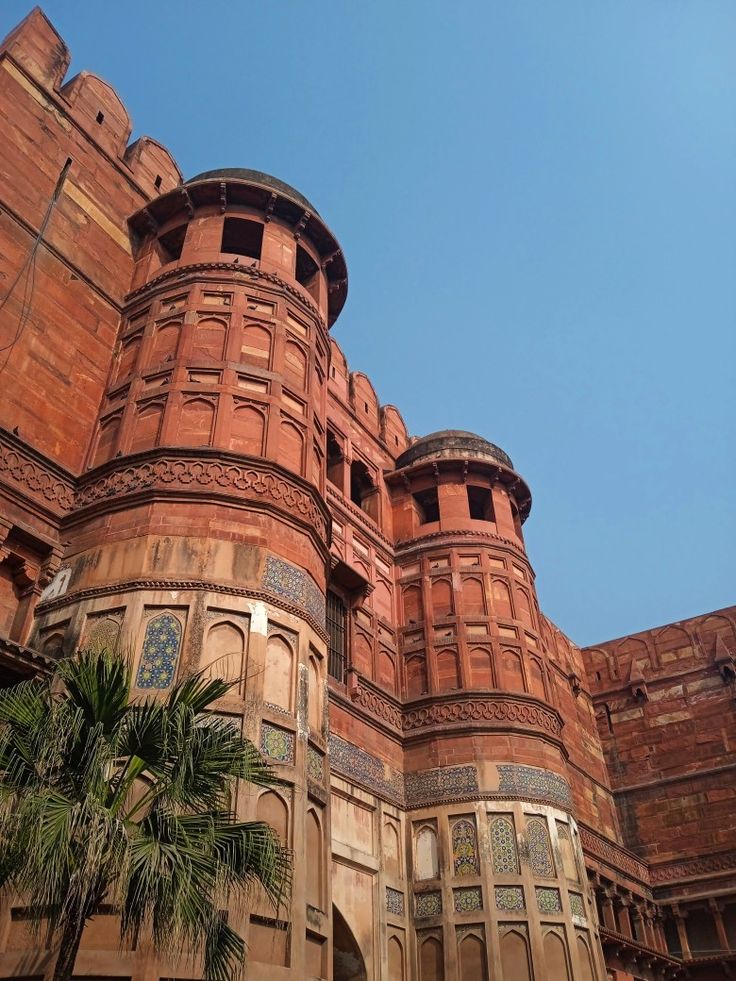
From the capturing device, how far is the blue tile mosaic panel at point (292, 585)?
39.3 feet

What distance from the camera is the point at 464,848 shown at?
15.7 meters

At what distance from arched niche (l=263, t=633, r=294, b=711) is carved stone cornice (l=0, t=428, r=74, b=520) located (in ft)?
12.3

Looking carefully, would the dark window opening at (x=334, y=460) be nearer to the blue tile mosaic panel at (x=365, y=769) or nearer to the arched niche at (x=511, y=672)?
the arched niche at (x=511, y=672)

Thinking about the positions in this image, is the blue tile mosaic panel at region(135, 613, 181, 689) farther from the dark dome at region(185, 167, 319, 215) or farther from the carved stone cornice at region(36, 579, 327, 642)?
the dark dome at region(185, 167, 319, 215)

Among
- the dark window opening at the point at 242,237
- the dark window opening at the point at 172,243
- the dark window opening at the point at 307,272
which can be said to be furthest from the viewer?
the dark window opening at the point at 307,272

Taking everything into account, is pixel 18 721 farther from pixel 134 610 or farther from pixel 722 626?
pixel 722 626

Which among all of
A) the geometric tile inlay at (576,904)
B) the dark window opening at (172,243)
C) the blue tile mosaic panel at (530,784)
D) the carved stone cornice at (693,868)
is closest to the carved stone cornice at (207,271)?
the dark window opening at (172,243)

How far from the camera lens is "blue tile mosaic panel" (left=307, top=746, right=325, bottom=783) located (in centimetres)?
1118

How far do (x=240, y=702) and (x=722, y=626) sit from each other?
2176 cm

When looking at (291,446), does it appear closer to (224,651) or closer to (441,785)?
(224,651)

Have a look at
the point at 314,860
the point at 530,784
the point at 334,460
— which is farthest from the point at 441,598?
the point at 314,860

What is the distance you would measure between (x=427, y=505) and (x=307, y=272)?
680 cm

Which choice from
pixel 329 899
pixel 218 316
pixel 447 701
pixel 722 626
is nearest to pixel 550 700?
pixel 447 701

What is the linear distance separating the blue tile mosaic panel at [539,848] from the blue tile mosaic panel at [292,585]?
616cm
